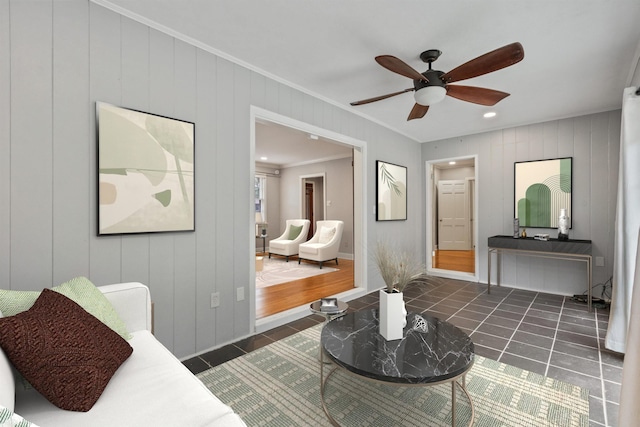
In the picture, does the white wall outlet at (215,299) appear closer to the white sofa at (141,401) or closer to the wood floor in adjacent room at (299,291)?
the wood floor in adjacent room at (299,291)

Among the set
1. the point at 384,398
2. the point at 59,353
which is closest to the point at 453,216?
the point at 384,398

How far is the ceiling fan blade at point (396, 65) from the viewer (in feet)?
6.55

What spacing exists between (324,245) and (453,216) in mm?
4171

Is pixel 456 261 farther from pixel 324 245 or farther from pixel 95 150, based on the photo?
pixel 95 150

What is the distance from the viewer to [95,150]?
1.91 metres

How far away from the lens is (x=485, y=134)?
4801 mm

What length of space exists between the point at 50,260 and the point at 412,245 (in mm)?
4723

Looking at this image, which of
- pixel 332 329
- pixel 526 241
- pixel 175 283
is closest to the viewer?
pixel 332 329

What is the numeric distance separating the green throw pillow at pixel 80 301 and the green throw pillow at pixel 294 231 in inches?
216

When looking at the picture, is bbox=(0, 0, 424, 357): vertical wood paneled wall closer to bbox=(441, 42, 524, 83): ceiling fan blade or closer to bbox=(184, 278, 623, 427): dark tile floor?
bbox=(184, 278, 623, 427): dark tile floor

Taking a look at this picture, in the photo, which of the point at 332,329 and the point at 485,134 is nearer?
the point at 332,329

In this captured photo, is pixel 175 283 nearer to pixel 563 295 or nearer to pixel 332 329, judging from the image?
pixel 332 329

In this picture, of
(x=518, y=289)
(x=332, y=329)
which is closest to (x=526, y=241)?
(x=518, y=289)

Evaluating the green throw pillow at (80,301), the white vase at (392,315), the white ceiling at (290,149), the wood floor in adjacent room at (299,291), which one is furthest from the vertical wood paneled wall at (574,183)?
the green throw pillow at (80,301)
